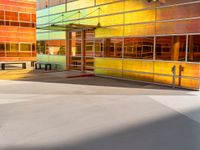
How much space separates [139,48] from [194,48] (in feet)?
11.6

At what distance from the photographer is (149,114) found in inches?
301

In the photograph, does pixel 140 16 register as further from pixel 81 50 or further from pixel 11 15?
pixel 11 15

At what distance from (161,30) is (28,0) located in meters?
29.2

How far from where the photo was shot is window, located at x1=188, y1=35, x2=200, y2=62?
455 inches

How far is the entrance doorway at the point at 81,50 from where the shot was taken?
1866cm

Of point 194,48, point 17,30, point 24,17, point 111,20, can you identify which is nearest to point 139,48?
point 111,20

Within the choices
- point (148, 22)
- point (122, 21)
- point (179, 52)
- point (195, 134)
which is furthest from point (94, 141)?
point (122, 21)

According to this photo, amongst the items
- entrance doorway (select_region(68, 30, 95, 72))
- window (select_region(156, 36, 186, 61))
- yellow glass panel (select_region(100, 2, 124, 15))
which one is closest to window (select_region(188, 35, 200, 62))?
window (select_region(156, 36, 186, 61))

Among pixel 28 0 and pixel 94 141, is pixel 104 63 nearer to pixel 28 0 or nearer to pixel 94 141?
pixel 94 141

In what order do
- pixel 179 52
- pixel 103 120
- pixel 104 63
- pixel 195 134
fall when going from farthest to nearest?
pixel 104 63
pixel 179 52
pixel 103 120
pixel 195 134

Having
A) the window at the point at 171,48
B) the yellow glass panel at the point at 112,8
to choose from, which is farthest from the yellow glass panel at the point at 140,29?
the yellow glass panel at the point at 112,8

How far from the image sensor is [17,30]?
36.8m

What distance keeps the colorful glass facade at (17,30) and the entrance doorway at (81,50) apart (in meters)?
18.4

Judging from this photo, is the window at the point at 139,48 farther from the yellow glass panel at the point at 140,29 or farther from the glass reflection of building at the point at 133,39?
the yellow glass panel at the point at 140,29
